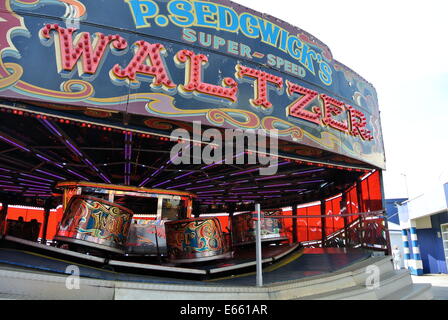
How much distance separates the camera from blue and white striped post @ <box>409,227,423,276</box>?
2145 cm

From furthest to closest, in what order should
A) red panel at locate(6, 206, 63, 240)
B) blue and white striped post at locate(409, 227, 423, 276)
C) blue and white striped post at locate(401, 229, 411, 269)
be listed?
blue and white striped post at locate(401, 229, 411, 269)
blue and white striped post at locate(409, 227, 423, 276)
red panel at locate(6, 206, 63, 240)

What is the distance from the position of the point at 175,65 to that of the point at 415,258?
21117 millimetres

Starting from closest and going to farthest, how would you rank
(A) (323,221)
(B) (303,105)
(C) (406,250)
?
(B) (303,105)
(A) (323,221)
(C) (406,250)

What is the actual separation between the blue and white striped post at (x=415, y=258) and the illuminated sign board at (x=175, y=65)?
52.6ft

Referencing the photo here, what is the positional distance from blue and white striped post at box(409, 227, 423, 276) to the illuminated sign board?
52.6 feet

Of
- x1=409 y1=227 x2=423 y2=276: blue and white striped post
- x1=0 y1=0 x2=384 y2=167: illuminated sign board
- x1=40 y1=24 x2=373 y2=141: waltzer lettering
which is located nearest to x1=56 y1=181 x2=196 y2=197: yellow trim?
x1=0 y1=0 x2=384 y2=167: illuminated sign board

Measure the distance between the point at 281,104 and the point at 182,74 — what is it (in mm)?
2609

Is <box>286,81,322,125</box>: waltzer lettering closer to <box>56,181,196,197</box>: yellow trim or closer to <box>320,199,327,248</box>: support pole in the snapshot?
<box>56,181,196,197</box>: yellow trim

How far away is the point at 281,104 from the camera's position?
27.7 ft

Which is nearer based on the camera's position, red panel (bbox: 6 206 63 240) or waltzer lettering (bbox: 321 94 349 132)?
waltzer lettering (bbox: 321 94 349 132)

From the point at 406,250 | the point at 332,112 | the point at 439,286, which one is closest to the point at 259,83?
the point at 332,112

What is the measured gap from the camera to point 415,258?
21.7m

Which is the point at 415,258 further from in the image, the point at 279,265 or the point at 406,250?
the point at 279,265
